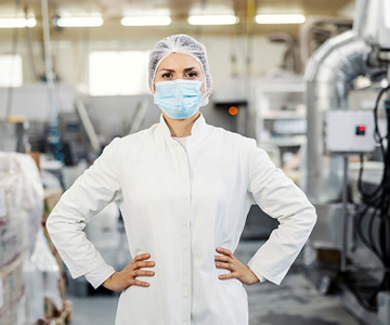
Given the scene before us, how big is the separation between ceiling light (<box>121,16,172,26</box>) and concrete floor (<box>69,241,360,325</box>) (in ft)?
16.3

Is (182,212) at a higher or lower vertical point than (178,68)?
lower

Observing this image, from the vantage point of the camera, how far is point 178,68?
1083 millimetres

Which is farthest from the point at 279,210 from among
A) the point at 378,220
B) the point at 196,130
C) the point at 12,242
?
the point at 378,220

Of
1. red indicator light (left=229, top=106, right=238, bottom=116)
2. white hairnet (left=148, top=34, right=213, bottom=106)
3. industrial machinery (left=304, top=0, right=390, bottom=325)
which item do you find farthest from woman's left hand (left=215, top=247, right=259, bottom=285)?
red indicator light (left=229, top=106, right=238, bottom=116)

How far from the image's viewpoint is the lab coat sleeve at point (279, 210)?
3.52ft

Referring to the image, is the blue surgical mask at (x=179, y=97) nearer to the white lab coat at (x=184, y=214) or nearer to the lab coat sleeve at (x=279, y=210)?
the white lab coat at (x=184, y=214)

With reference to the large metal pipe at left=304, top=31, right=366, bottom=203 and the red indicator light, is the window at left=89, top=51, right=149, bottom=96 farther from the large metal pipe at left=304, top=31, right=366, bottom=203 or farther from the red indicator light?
the large metal pipe at left=304, top=31, right=366, bottom=203

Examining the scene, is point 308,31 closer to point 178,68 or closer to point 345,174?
point 345,174

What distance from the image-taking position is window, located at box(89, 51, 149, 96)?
7.61 m

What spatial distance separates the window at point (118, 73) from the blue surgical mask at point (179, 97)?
665 cm

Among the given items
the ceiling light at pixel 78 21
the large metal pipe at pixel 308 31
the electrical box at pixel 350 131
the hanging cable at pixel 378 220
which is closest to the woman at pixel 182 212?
the hanging cable at pixel 378 220

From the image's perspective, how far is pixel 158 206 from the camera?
104cm

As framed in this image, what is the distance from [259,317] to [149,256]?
1.77 meters

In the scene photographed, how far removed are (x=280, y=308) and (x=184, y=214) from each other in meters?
1.98
